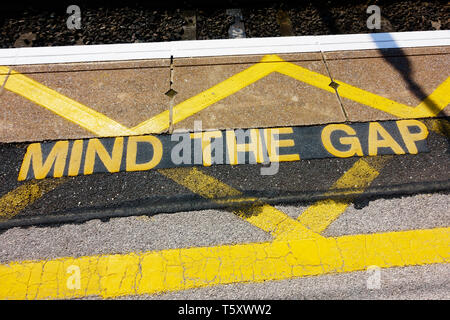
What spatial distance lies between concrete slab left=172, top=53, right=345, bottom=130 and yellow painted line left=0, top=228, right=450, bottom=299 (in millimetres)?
1356

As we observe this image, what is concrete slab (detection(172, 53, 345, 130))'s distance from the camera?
10.1 ft

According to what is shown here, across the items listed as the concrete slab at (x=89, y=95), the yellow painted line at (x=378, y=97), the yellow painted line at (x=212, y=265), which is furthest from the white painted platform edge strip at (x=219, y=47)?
the yellow painted line at (x=212, y=265)

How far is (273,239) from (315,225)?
394mm

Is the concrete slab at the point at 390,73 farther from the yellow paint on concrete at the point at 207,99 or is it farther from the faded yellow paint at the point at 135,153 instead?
the faded yellow paint at the point at 135,153

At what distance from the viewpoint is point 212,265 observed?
2.19 meters

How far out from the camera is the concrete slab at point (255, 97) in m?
3.09

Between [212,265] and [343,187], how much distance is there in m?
1.40

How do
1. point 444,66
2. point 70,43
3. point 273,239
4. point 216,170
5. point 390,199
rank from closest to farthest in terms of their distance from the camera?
point 273,239 < point 390,199 < point 216,170 < point 444,66 < point 70,43

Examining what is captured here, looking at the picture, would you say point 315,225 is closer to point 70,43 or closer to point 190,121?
point 190,121

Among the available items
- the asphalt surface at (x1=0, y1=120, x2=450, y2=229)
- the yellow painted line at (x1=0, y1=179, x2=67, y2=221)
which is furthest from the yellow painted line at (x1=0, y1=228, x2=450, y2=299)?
the yellow painted line at (x1=0, y1=179, x2=67, y2=221)

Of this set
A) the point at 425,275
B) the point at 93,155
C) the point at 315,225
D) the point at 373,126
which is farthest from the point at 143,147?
the point at 425,275

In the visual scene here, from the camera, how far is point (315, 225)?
2.38 metres

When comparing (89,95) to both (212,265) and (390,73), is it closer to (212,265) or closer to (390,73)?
(212,265)

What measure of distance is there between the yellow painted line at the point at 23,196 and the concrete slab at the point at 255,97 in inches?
54.7
